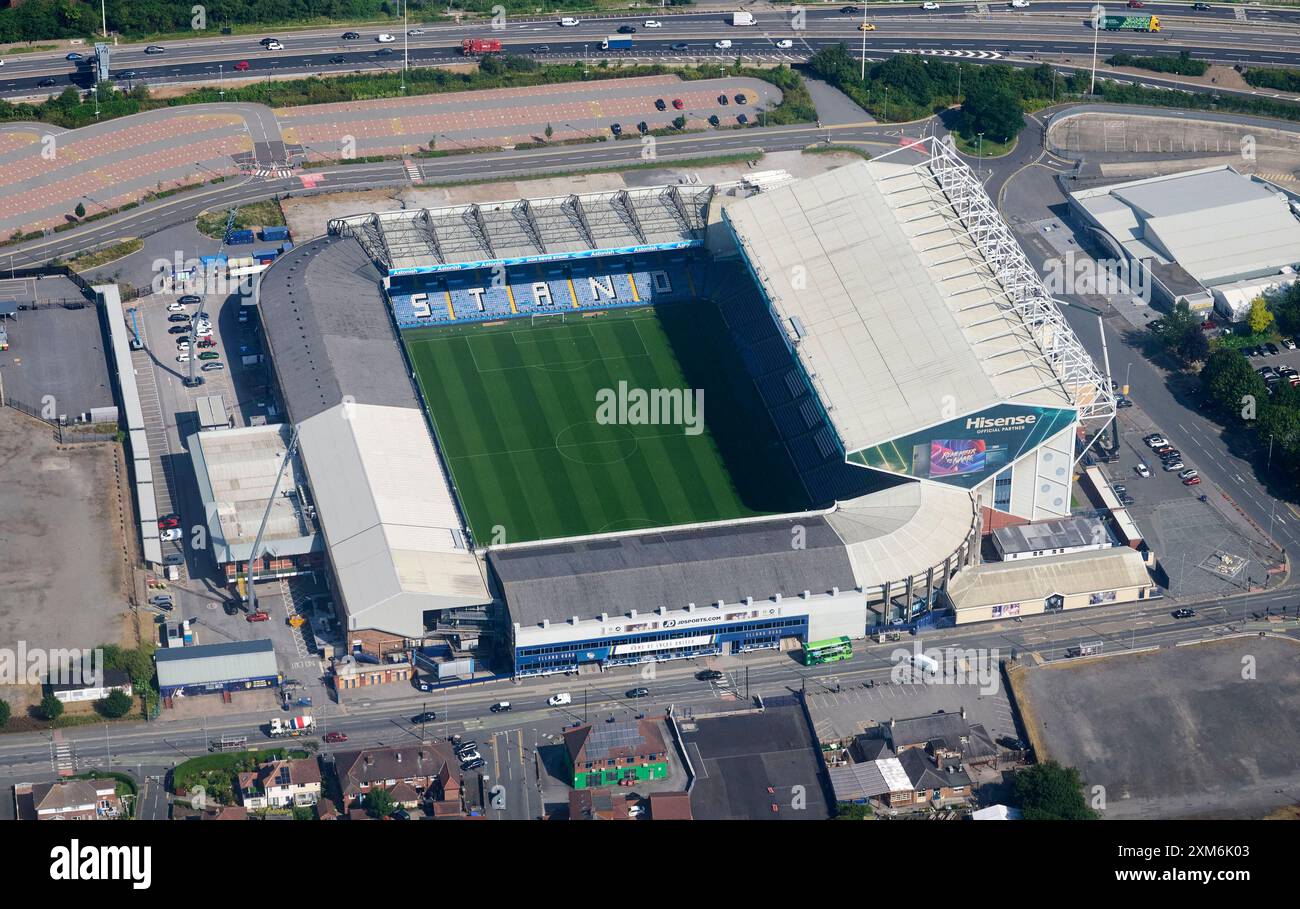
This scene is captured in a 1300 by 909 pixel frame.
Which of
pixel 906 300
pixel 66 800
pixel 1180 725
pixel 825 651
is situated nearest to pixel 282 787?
pixel 66 800

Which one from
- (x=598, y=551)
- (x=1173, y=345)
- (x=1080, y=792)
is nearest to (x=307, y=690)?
(x=598, y=551)

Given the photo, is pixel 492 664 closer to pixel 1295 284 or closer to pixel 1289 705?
pixel 1289 705

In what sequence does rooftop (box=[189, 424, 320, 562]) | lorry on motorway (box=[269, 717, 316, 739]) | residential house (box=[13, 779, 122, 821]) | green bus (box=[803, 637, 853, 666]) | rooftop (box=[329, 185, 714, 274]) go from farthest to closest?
rooftop (box=[329, 185, 714, 274])
rooftop (box=[189, 424, 320, 562])
green bus (box=[803, 637, 853, 666])
lorry on motorway (box=[269, 717, 316, 739])
residential house (box=[13, 779, 122, 821])

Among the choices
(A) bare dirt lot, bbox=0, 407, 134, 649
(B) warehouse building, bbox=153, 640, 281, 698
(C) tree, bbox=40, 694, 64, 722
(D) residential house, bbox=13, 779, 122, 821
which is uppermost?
(A) bare dirt lot, bbox=0, 407, 134, 649

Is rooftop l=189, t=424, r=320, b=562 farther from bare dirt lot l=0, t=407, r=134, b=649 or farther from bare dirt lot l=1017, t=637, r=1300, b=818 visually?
bare dirt lot l=1017, t=637, r=1300, b=818

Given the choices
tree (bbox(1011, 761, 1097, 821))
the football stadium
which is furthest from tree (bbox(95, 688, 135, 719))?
tree (bbox(1011, 761, 1097, 821))

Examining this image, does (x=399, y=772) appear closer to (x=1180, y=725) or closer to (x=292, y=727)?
(x=292, y=727)
